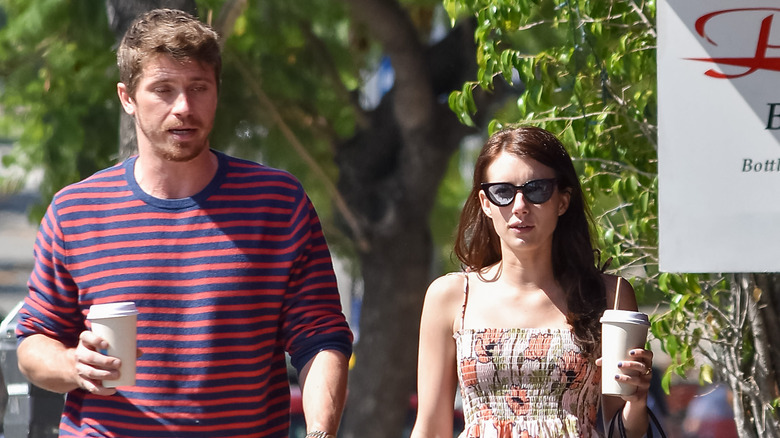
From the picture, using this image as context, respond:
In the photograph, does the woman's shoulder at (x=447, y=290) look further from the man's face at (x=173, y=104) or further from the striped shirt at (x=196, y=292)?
the man's face at (x=173, y=104)

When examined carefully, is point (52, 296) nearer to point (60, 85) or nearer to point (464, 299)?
point (464, 299)

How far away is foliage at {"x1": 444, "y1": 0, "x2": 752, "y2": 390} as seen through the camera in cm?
384

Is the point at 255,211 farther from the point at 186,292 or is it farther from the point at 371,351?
the point at 371,351

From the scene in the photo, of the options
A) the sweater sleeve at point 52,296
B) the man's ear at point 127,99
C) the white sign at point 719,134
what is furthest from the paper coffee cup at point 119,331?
the white sign at point 719,134

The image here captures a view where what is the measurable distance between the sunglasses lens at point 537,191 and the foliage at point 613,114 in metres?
1.16

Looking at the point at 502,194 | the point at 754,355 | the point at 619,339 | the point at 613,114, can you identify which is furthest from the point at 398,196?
the point at 619,339

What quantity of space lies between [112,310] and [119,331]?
50mm

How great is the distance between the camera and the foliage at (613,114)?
12.6 ft

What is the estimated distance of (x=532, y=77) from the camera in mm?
3791

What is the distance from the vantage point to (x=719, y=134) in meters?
2.92

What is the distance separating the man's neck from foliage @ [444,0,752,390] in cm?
151

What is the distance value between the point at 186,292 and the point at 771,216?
1.55 metres

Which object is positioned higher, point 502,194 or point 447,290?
point 502,194

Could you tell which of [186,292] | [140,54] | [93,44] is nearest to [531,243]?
[186,292]
